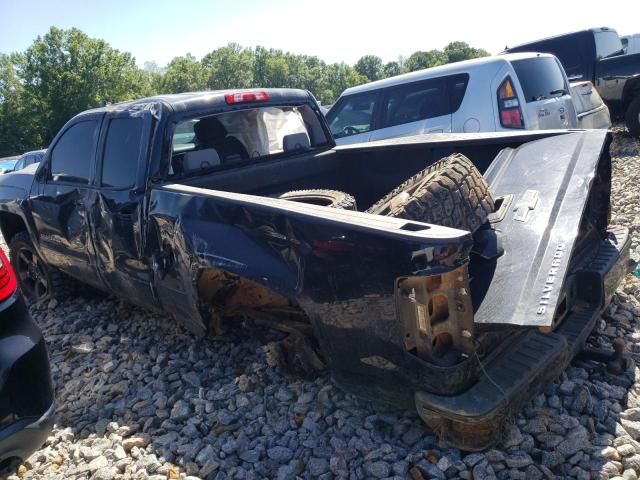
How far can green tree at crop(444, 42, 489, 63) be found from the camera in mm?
61050

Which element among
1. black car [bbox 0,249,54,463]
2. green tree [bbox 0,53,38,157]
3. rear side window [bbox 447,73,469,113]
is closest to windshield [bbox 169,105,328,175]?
black car [bbox 0,249,54,463]

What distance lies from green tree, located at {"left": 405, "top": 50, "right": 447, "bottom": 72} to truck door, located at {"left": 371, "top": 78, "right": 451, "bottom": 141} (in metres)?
53.6

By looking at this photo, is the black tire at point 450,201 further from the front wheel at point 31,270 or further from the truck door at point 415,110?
the truck door at point 415,110

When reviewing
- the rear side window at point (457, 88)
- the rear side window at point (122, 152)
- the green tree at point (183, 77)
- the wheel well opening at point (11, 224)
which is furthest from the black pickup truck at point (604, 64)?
the green tree at point (183, 77)

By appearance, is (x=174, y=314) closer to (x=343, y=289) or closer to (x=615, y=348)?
(x=343, y=289)

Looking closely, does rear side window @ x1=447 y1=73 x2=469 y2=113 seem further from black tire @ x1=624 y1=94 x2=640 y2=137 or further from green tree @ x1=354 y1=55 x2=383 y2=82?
green tree @ x1=354 y1=55 x2=383 y2=82

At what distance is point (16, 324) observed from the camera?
2.54 metres

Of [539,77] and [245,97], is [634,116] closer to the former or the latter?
[539,77]

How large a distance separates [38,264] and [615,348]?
191 inches

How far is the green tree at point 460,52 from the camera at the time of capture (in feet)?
200

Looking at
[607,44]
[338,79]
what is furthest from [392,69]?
[607,44]

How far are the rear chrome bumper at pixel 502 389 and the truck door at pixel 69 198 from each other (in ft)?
9.54

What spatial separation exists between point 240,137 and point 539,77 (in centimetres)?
442

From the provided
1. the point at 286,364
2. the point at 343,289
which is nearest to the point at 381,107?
the point at 286,364
